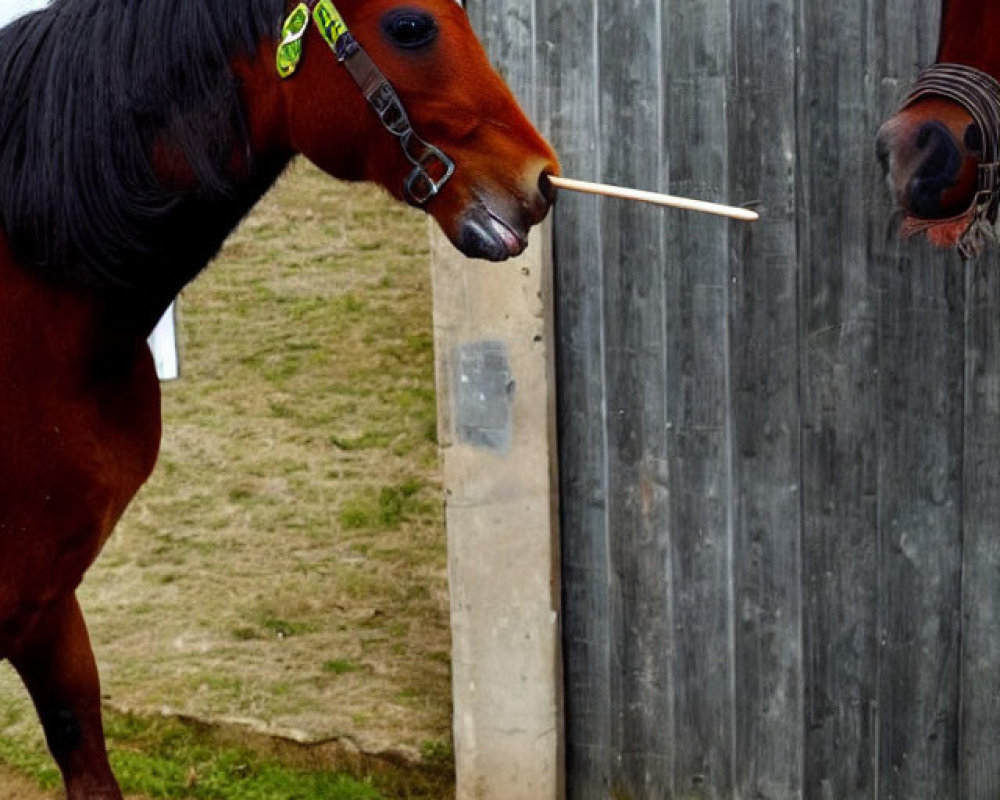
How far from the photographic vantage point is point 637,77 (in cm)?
394

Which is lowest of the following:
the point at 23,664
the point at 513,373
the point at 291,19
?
the point at 23,664

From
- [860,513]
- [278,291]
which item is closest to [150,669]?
[278,291]

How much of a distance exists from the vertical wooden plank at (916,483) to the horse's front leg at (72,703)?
1.85 metres

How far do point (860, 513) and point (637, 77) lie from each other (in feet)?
4.00

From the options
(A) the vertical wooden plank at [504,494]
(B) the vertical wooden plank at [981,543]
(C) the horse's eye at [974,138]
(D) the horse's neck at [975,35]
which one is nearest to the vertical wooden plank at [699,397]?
(A) the vertical wooden plank at [504,494]

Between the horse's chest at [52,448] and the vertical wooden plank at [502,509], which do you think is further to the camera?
Answer: the vertical wooden plank at [502,509]

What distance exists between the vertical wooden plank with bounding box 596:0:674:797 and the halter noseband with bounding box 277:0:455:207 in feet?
5.20

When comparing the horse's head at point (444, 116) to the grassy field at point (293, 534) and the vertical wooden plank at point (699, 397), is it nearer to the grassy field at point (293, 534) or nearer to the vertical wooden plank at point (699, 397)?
the vertical wooden plank at point (699, 397)

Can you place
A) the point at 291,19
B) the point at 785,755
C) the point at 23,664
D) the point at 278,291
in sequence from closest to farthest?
the point at 291,19, the point at 23,664, the point at 785,755, the point at 278,291

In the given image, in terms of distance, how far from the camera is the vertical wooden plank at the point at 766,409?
3.76 meters

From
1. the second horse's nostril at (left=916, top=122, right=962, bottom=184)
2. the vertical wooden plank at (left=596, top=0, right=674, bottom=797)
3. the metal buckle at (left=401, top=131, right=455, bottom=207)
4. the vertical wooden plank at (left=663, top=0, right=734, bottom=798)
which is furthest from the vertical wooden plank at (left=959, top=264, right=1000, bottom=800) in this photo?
the metal buckle at (left=401, top=131, right=455, bottom=207)

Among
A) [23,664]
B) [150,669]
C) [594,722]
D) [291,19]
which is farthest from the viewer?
[150,669]

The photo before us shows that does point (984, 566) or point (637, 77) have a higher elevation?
point (637, 77)

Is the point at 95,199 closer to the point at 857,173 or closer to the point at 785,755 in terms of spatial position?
the point at 857,173
